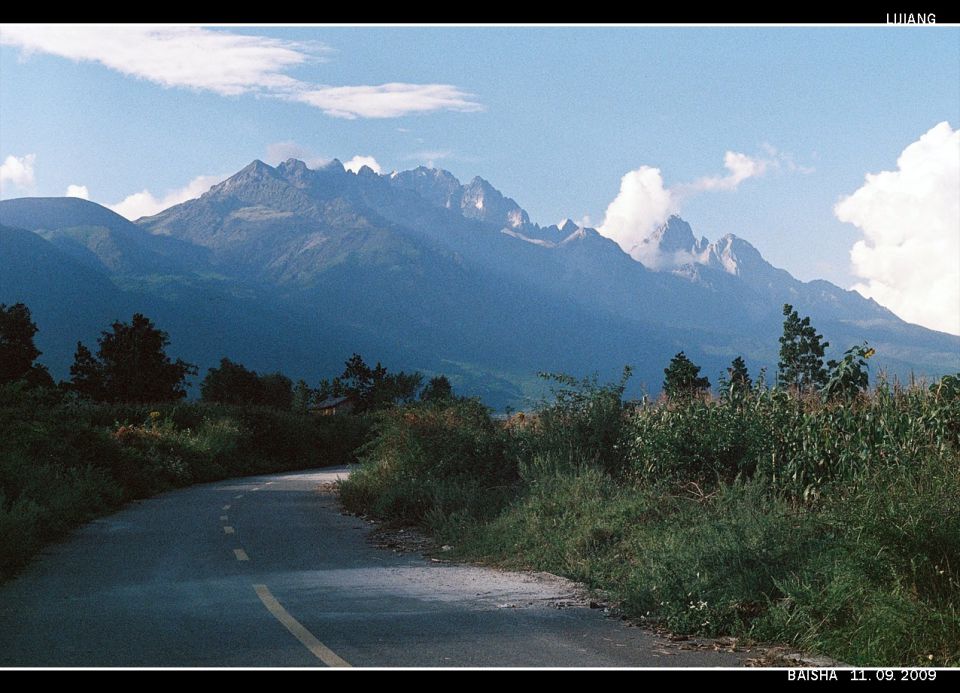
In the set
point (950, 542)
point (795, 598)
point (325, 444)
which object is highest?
point (950, 542)

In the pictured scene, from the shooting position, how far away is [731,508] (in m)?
12.3

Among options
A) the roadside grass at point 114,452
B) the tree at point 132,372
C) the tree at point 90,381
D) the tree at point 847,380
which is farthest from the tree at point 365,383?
the tree at point 847,380

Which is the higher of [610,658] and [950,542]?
[950,542]

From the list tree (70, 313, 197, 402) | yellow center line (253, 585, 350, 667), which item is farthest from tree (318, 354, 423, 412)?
yellow center line (253, 585, 350, 667)

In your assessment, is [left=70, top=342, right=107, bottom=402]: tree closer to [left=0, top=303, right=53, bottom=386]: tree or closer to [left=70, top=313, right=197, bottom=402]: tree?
[left=70, top=313, right=197, bottom=402]: tree

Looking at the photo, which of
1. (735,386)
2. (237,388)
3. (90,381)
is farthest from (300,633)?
(237,388)

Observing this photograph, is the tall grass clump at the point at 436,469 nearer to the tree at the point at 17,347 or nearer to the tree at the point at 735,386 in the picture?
the tree at the point at 735,386

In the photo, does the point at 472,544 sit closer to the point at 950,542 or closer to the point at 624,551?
the point at 624,551

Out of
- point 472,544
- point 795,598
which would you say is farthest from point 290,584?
point 795,598

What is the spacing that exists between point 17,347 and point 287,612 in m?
79.2

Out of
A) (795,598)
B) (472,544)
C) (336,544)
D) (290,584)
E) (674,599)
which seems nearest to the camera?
(795,598)
